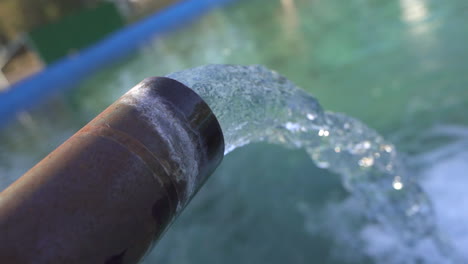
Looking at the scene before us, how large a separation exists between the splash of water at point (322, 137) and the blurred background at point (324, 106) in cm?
Answer: 9

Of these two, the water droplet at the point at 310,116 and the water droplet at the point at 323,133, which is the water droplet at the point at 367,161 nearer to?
the water droplet at the point at 323,133

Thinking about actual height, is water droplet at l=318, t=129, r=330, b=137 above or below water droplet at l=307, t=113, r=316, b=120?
below

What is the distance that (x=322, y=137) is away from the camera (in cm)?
165

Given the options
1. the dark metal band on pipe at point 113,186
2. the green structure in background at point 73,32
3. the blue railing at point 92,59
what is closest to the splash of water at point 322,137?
the dark metal band on pipe at point 113,186

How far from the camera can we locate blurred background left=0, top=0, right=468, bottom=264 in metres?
1.91

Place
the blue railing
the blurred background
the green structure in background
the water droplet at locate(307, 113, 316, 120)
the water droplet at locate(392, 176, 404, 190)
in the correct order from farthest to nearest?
1. the green structure in background
2. the blue railing
3. the blurred background
4. the water droplet at locate(392, 176, 404, 190)
5. the water droplet at locate(307, 113, 316, 120)

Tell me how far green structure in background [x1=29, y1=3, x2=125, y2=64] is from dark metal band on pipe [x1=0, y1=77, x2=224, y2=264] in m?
10.9

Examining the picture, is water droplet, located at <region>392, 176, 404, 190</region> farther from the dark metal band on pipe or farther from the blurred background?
the dark metal band on pipe

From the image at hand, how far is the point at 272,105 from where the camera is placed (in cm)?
137

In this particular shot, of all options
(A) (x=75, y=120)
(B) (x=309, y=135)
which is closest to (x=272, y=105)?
(B) (x=309, y=135)

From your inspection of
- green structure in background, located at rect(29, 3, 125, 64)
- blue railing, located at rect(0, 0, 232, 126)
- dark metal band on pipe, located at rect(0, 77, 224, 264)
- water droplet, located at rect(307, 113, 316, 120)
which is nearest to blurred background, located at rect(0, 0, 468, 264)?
blue railing, located at rect(0, 0, 232, 126)

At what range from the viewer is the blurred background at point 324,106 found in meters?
1.91

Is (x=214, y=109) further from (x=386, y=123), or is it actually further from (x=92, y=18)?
(x=92, y=18)

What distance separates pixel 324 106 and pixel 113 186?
2.48 meters
